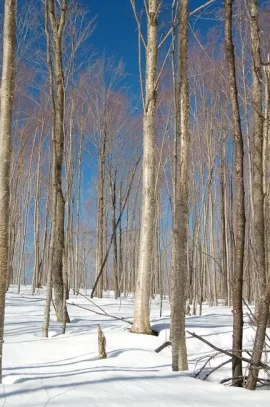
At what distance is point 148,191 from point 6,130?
127 inches

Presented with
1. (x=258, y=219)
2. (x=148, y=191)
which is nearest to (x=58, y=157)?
(x=148, y=191)

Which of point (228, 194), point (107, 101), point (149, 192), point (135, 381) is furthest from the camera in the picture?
point (228, 194)

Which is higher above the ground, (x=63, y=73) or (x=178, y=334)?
(x=63, y=73)

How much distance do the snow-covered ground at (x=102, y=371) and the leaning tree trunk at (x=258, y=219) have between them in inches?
14.4

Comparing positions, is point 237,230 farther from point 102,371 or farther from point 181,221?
point 102,371

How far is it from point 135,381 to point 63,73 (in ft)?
19.4

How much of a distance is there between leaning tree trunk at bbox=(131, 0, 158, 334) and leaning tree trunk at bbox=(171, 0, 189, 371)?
1.84 m

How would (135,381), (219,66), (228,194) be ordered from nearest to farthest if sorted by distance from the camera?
(135,381)
(219,66)
(228,194)

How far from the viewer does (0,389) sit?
252 centimetres

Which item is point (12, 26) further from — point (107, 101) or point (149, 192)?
point (107, 101)

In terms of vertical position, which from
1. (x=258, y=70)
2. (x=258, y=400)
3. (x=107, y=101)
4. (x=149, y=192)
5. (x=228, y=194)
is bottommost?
(x=258, y=400)

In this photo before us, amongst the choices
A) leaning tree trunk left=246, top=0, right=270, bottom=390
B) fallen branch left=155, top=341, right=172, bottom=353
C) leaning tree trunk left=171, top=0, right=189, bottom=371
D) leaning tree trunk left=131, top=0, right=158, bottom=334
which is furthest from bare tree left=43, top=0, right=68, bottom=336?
leaning tree trunk left=246, top=0, right=270, bottom=390

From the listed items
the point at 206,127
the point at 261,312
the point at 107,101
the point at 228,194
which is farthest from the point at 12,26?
the point at 228,194

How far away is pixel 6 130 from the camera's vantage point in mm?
3439
